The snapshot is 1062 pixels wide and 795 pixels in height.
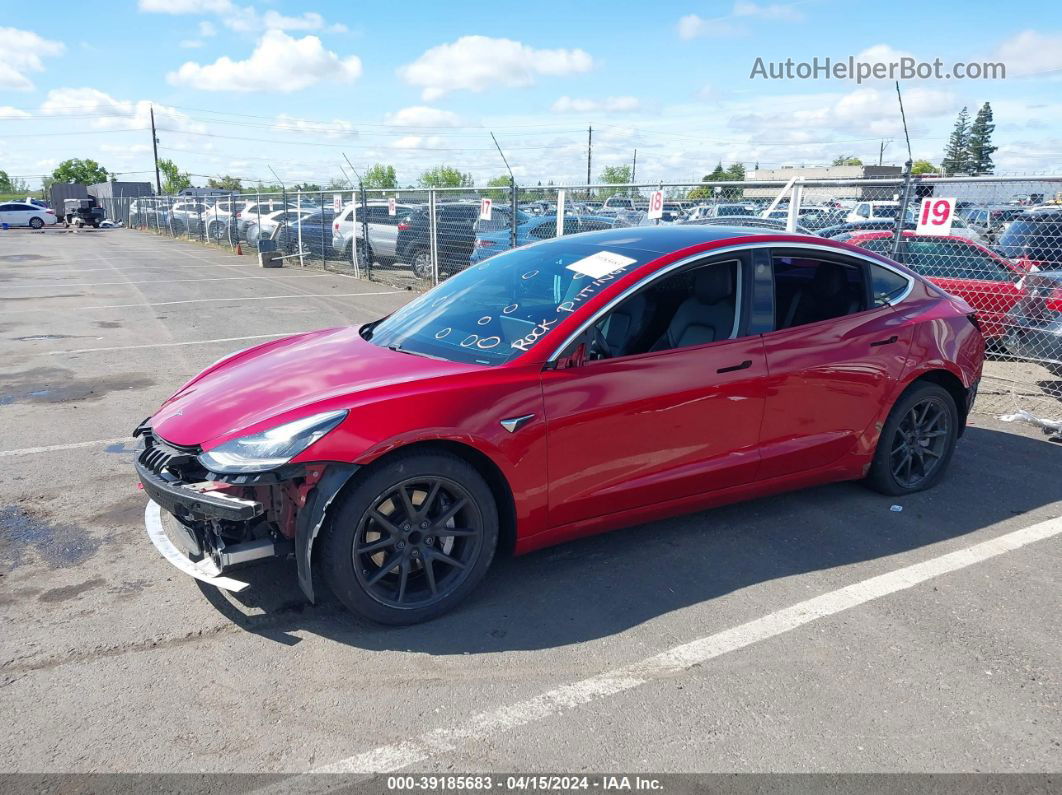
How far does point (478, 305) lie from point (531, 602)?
1.57 m

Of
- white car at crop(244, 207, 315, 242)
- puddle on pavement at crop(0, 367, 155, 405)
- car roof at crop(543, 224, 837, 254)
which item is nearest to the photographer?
car roof at crop(543, 224, 837, 254)

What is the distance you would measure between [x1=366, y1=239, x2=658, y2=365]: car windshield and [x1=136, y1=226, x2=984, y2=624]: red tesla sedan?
0.02 m

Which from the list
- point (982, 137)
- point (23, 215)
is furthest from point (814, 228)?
point (982, 137)

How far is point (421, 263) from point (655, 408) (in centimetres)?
1331

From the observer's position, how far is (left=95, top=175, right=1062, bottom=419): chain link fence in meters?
8.04

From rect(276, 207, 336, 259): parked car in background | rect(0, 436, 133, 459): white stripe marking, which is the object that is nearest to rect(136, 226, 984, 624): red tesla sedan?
rect(0, 436, 133, 459): white stripe marking

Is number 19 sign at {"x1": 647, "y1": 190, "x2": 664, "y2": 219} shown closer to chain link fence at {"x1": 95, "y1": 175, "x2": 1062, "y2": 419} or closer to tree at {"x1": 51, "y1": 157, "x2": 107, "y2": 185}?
chain link fence at {"x1": 95, "y1": 175, "x2": 1062, "y2": 419}

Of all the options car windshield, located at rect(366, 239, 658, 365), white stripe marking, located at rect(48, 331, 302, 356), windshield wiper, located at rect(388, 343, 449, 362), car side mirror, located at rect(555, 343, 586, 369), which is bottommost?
white stripe marking, located at rect(48, 331, 302, 356)

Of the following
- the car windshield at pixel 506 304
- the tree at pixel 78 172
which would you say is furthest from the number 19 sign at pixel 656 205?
the tree at pixel 78 172

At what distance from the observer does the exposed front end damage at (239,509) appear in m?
3.19

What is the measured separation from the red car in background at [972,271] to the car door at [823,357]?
4.71 metres

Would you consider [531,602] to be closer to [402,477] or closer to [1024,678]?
[402,477]

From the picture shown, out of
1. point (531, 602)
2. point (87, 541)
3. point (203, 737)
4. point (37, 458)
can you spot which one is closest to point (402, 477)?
point (531, 602)

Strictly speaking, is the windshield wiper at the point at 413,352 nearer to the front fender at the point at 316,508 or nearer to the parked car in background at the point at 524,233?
the front fender at the point at 316,508
